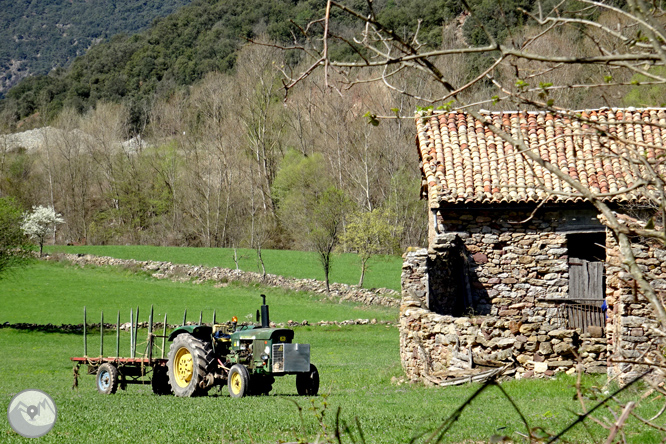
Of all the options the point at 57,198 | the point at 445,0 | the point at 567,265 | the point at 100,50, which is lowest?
the point at 567,265

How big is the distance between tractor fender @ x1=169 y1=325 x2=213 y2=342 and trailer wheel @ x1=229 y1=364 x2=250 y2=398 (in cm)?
108

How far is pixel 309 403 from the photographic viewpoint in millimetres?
11336

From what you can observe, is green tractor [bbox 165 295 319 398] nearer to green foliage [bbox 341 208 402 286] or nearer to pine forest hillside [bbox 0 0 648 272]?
green foliage [bbox 341 208 402 286]

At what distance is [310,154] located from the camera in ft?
214

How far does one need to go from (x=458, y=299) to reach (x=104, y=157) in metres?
60.9

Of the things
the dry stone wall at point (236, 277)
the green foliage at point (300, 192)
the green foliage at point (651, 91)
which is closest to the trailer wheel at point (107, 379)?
the green foliage at point (651, 91)

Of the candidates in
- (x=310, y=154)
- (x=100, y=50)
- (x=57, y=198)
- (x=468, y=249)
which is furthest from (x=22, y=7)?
(x=468, y=249)

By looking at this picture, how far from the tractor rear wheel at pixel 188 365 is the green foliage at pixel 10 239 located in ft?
77.6

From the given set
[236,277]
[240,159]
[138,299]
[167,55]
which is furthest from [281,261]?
[167,55]

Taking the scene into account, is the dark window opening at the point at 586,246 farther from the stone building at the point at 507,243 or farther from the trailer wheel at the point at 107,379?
the trailer wheel at the point at 107,379

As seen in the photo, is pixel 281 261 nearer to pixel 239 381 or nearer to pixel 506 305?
pixel 506 305

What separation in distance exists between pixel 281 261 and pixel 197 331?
118 feet

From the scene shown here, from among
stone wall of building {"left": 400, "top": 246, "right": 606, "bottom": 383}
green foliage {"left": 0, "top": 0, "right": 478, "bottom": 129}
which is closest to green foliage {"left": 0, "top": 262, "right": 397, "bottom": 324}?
stone wall of building {"left": 400, "top": 246, "right": 606, "bottom": 383}

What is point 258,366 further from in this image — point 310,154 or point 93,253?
point 310,154
